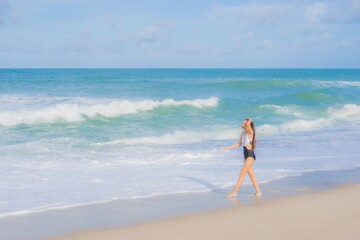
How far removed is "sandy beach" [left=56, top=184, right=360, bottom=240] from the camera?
630cm

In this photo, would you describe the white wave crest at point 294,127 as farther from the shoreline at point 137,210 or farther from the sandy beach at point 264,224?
the sandy beach at point 264,224

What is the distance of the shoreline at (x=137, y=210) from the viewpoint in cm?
675

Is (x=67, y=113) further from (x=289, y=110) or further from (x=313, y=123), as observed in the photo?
(x=289, y=110)

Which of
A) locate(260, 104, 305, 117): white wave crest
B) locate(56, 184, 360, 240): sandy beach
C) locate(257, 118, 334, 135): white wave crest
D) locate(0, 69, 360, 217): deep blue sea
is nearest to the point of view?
locate(56, 184, 360, 240): sandy beach

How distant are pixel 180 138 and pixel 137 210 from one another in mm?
9529

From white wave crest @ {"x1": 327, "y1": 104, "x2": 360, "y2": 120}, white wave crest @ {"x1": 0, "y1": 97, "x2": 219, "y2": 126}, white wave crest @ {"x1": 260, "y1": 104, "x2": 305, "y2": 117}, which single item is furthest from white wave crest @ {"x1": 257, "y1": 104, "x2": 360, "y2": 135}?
white wave crest @ {"x1": 0, "y1": 97, "x2": 219, "y2": 126}

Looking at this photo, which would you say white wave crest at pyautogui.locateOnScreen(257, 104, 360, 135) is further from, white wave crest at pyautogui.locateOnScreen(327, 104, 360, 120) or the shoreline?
the shoreline

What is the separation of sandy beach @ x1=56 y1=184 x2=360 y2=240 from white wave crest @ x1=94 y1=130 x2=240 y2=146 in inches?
327

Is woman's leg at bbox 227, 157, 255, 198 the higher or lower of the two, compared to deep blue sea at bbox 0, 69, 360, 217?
lower

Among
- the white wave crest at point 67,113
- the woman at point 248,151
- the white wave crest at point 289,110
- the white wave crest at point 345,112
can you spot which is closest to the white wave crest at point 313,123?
the white wave crest at point 345,112

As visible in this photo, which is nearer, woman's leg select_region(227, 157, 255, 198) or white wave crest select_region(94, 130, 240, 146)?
woman's leg select_region(227, 157, 255, 198)

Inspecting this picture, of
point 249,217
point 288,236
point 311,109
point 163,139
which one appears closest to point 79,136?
point 163,139

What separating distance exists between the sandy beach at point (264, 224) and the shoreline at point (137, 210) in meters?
0.25

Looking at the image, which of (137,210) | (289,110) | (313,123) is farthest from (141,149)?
(289,110)
